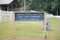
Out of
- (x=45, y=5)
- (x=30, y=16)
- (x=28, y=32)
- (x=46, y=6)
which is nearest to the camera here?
(x=30, y=16)

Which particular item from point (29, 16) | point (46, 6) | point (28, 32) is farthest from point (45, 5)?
point (29, 16)

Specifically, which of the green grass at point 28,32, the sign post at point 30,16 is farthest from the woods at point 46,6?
the sign post at point 30,16

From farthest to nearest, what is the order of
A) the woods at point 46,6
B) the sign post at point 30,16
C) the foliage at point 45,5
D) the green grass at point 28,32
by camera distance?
the woods at point 46,6
the foliage at point 45,5
the green grass at point 28,32
the sign post at point 30,16

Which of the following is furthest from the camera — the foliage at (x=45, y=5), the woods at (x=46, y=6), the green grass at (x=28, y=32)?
the woods at (x=46, y=6)

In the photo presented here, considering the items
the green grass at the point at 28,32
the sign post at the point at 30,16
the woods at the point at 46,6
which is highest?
the woods at the point at 46,6

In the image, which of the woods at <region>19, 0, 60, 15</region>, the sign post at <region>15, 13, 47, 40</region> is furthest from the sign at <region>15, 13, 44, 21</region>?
the woods at <region>19, 0, 60, 15</region>

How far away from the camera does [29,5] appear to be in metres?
68.4

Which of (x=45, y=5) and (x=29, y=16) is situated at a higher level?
(x=45, y=5)

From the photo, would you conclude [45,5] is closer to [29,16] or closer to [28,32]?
[28,32]

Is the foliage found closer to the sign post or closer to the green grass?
the green grass

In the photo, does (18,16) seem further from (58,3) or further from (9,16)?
(58,3)

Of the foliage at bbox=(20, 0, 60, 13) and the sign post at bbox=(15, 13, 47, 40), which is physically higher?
the foliage at bbox=(20, 0, 60, 13)

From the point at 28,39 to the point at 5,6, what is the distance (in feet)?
94.9

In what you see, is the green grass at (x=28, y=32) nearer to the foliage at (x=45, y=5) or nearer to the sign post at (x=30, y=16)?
the sign post at (x=30, y=16)
